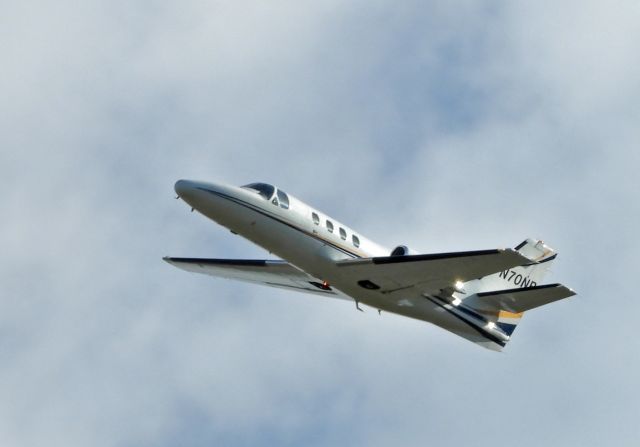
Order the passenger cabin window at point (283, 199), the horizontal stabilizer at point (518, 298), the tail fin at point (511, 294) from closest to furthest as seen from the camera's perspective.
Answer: the horizontal stabilizer at point (518, 298) → the passenger cabin window at point (283, 199) → the tail fin at point (511, 294)

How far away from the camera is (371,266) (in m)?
31.0

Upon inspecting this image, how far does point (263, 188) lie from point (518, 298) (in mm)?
9188

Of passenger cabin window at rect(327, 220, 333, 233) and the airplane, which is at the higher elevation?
passenger cabin window at rect(327, 220, 333, 233)

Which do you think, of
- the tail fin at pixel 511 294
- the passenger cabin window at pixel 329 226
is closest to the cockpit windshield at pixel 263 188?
the passenger cabin window at pixel 329 226

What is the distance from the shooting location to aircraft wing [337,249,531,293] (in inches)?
1144

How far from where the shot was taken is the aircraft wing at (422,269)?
29067 mm

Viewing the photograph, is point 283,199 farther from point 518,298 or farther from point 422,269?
point 518,298

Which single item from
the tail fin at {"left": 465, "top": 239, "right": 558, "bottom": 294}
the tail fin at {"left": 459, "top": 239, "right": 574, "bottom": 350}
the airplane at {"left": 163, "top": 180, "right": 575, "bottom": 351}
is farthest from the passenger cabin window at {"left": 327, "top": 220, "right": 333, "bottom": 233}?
the tail fin at {"left": 465, "top": 239, "right": 558, "bottom": 294}

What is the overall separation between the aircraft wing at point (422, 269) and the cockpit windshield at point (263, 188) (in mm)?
3054

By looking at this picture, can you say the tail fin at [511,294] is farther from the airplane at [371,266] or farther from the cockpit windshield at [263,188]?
the cockpit windshield at [263,188]

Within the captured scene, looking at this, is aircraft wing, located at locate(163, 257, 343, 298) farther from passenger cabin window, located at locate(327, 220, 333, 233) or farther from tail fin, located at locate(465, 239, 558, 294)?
tail fin, located at locate(465, 239, 558, 294)

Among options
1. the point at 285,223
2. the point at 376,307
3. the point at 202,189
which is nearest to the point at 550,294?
the point at 376,307

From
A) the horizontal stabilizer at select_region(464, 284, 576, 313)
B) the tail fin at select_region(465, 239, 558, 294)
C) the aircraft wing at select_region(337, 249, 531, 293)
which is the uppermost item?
the tail fin at select_region(465, 239, 558, 294)

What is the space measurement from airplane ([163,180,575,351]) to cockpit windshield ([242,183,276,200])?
0.03 m
